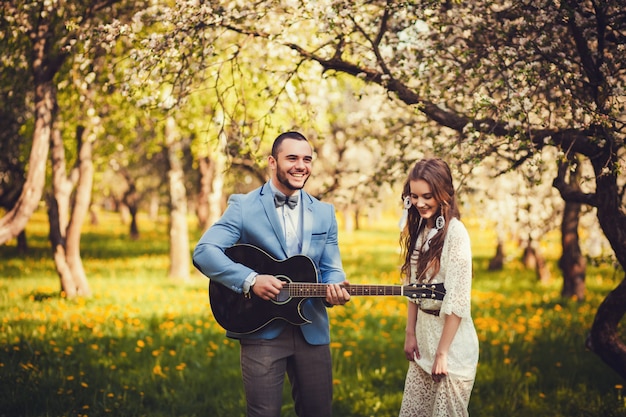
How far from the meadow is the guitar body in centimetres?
231

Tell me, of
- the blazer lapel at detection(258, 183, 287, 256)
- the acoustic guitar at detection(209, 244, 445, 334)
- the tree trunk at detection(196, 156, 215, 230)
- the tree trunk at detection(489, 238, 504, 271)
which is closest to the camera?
the acoustic guitar at detection(209, 244, 445, 334)

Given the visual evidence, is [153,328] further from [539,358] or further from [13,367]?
[539,358]

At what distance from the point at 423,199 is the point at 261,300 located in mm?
1122

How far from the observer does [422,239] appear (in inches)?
152

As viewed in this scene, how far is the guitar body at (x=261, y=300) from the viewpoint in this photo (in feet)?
12.5

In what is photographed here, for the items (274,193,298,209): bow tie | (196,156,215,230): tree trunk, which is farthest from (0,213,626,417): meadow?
(196,156,215,230): tree trunk

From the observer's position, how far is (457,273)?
356 centimetres

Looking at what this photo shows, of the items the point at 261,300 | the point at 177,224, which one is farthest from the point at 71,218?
the point at 261,300

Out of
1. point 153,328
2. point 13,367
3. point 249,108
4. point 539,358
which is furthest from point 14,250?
point 539,358

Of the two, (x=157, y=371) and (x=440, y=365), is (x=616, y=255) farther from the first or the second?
(x=157, y=371)

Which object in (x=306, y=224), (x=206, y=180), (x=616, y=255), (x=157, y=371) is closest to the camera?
(x=306, y=224)

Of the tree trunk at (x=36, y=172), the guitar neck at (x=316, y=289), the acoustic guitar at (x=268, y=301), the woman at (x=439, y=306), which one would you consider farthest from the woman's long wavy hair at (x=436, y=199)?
the tree trunk at (x=36, y=172)

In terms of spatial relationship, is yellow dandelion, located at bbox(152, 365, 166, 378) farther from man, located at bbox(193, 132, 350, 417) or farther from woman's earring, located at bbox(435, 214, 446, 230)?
woman's earring, located at bbox(435, 214, 446, 230)

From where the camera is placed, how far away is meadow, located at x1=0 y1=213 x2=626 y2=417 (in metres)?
5.95
